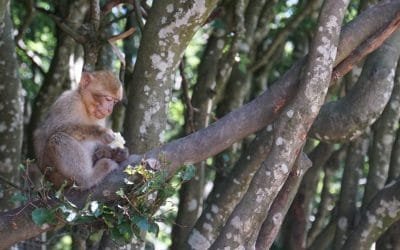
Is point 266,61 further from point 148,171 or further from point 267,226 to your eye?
point 148,171

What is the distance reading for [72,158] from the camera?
605cm

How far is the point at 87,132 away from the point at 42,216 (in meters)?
1.57

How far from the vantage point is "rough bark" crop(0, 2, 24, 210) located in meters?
7.59

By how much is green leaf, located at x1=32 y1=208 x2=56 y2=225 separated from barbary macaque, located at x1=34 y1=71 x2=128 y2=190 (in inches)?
34.0

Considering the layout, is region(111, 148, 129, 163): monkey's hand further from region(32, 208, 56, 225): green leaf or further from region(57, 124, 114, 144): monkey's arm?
region(32, 208, 56, 225): green leaf

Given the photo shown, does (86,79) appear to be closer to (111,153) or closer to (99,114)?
(99,114)

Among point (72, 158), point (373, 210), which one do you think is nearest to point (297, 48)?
point (373, 210)

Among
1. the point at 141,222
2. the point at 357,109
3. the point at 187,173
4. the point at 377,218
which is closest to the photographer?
the point at 141,222

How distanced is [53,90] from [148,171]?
181 inches

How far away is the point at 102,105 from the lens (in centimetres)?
646

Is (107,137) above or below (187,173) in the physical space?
below

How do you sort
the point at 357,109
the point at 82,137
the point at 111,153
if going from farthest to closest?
the point at 82,137 → the point at 357,109 → the point at 111,153

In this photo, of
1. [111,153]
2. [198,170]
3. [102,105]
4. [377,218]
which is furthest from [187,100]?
[377,218]

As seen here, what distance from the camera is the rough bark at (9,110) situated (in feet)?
24.9
